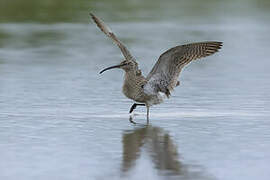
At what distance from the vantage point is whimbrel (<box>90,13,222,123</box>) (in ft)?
38.3

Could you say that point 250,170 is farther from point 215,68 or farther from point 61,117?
point 215,68

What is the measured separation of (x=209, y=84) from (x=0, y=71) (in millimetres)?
3670

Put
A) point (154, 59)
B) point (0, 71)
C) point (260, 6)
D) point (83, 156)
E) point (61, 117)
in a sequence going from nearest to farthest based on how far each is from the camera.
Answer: point (83, 156) → point (61, 117) → point (0, 71) → point (154, 59) → point (260, 6)

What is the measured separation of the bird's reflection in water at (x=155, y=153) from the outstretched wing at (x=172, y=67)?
90 centimetres

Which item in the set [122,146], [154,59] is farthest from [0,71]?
[122,146]

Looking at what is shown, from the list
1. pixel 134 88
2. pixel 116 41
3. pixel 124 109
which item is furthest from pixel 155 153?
pixel 116 41

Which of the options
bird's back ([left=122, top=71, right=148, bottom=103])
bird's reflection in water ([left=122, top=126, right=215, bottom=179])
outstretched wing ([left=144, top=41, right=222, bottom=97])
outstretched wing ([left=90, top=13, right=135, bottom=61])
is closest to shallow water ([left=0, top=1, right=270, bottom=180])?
bird's reflection in water ([left=122, top=126, right=215, bottom=179])

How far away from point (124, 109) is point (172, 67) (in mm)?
922

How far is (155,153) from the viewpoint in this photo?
9.60 metres

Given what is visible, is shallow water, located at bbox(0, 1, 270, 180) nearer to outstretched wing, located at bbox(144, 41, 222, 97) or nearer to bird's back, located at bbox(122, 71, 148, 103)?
bird's back, located at bbox(122, 71, 148, 103)

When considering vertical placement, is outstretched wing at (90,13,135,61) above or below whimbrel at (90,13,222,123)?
above

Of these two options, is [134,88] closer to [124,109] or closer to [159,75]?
[159,75]

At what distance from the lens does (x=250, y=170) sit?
8.65 metres

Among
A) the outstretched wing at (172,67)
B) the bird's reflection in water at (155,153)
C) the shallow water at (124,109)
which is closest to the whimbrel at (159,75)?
the outstretched wing at (172,67)
